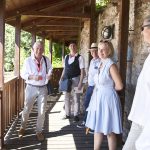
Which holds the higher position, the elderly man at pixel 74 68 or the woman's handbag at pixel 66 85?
the elderly man at pixel 74 68

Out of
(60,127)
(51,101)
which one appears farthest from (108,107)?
(51,101)

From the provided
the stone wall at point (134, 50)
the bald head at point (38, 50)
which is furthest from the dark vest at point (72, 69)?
the stone wall at point (134, 50)

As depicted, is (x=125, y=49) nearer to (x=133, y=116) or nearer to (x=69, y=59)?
(x=69, y=59)

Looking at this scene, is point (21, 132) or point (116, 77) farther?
point (21, 132)

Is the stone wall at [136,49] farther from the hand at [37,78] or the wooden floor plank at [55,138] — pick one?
the hand at [37,78]

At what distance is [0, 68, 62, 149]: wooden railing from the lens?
4855 mm

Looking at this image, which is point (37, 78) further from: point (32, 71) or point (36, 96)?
point (36, 96)

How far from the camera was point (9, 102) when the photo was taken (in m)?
6.14

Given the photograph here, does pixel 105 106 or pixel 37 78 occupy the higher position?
pixel 37 78

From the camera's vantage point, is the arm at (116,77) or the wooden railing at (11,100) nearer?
the arm at (116,77)

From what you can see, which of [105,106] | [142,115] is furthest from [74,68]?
[142,115]

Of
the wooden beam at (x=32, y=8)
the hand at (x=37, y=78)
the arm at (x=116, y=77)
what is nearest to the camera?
the arm at (x=116, y=77)

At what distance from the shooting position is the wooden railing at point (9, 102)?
15.9 ft

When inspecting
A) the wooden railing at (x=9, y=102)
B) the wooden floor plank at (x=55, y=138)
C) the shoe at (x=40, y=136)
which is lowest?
the wooden floor plank at (x=55, y=138)
